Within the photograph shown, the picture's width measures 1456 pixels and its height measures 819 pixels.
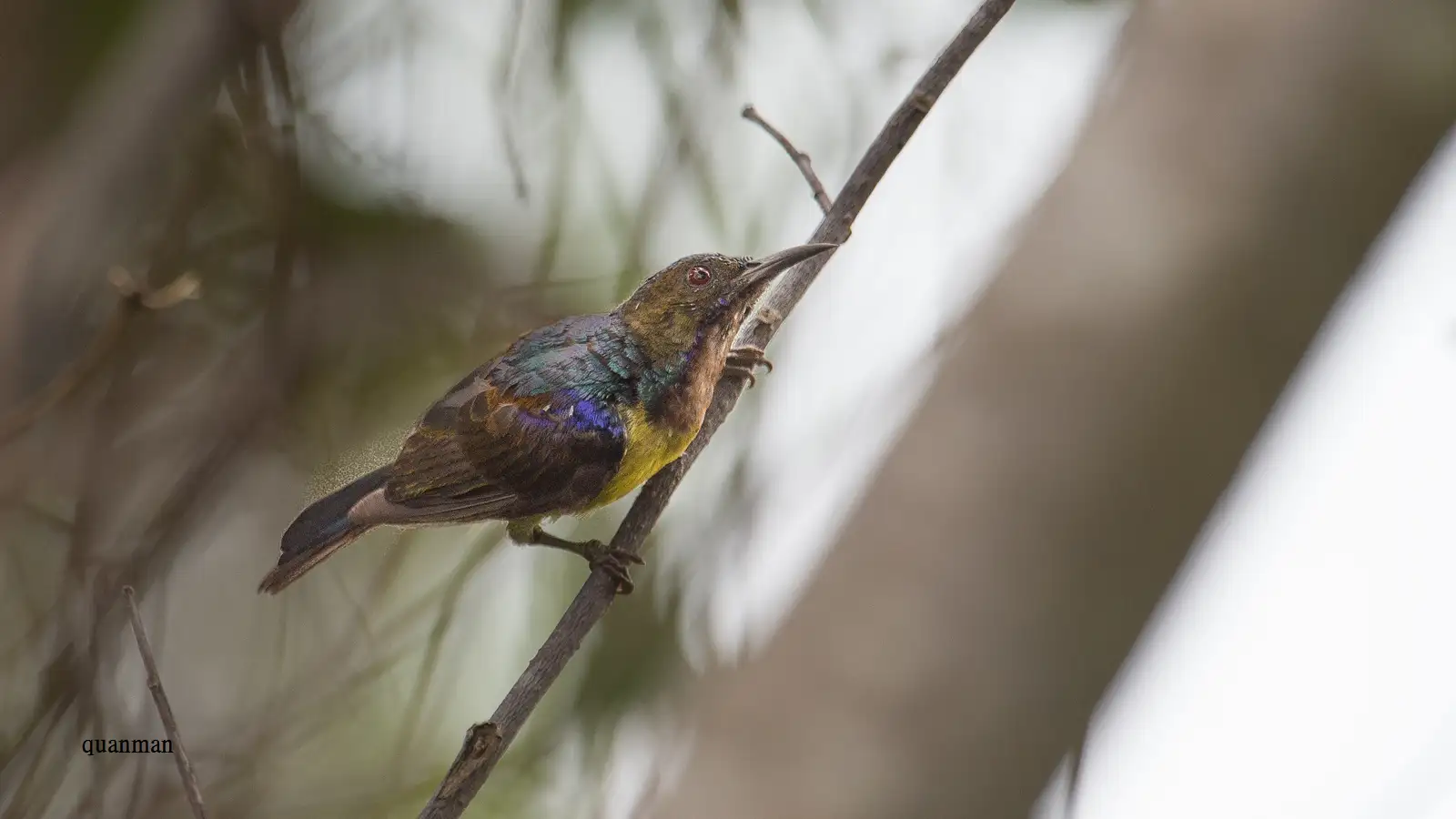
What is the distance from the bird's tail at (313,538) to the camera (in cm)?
154

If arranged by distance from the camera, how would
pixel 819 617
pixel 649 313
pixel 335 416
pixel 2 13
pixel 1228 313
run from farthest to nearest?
pixel 819 617, pixel 1228 313, pixel 335 416, pixel 2 13, pixel 649 313

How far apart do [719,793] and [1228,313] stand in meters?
1.77

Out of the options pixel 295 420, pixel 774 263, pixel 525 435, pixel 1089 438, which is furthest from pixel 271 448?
pixel 1089 438

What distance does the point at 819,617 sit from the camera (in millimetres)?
3264

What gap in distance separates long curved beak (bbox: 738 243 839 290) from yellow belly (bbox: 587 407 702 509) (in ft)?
0.86

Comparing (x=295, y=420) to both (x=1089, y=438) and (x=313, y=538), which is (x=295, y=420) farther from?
(x=1089, y=438)

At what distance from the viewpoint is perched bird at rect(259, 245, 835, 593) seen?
176cm

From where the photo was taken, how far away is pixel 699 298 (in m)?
2.01

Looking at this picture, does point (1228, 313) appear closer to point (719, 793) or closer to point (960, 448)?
point (960, 448)

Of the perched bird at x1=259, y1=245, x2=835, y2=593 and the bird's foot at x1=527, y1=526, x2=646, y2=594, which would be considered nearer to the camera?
the perched bird at x1=259, y1=245, x2=835, y2=593

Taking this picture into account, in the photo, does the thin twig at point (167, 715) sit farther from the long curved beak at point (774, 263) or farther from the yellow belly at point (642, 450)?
the long curved beak at point (774, 263)

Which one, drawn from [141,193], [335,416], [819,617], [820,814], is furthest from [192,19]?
[820,814]

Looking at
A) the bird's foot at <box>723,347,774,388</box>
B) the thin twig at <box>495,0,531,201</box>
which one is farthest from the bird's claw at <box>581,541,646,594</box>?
the thin twig at <box>495,0,531,201</box>

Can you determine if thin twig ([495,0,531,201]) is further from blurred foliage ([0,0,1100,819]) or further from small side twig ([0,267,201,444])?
small side twig ([0,267,201,444])
